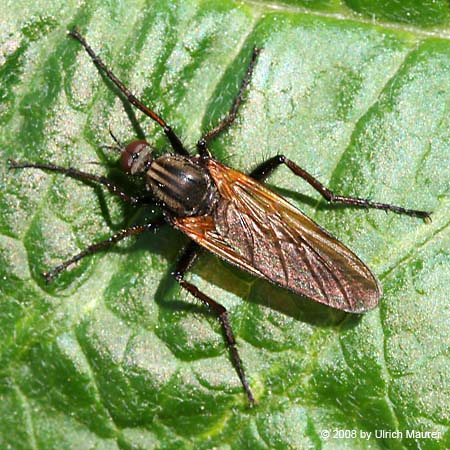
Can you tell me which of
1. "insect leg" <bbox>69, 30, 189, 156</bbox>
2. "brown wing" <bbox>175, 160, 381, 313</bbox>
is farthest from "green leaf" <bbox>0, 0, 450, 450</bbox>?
"brown wing" <bbox>175, 160, 381, 313</bbox>

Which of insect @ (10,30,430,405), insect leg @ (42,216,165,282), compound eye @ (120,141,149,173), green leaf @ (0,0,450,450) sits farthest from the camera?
compound eye @ (120,141,149,173)

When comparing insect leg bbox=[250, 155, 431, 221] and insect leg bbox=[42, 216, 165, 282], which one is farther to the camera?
insect leg bbox=[42, 216, 165, 282]

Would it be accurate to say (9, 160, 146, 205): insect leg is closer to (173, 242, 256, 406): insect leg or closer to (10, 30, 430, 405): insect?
(10, 30, 430, 405): insect

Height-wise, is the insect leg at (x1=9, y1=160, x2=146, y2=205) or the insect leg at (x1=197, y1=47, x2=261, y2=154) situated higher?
the insect leg at (x1=197, y1=47, x2=261, y2=154)

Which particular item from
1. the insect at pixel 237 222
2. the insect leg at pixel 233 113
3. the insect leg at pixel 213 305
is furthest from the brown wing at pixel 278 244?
the insect leg at pixel 233 113

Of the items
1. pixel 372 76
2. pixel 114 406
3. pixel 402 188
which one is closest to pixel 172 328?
pixel 114 406

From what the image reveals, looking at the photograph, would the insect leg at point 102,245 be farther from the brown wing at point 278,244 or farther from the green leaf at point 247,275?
the brown wing at point 278,244

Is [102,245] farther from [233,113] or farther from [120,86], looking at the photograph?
[233,113]

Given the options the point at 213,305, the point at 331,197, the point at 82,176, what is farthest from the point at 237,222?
the point at 82,176
